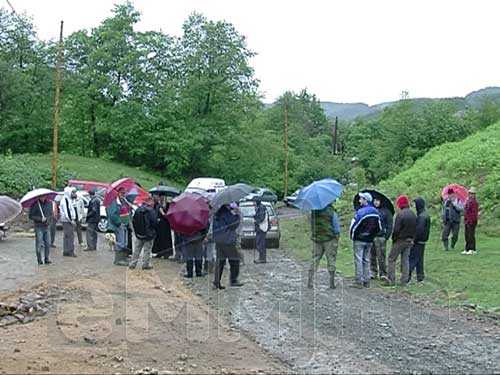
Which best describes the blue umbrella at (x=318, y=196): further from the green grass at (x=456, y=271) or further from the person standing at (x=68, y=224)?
the person standing at (x=68, y=224)

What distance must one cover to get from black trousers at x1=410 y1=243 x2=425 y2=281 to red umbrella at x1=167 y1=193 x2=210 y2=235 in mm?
4599

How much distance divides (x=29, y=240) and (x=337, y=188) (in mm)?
13843

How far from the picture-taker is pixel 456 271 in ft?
53.2

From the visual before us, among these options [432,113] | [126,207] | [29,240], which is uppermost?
[432,113]

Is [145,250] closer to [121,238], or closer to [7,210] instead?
[121,238]

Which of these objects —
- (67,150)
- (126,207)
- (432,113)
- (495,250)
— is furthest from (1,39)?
(495,250)

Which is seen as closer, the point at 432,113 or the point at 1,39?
the point at 432,113

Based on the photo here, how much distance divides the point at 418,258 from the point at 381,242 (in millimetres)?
828

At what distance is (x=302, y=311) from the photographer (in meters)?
12.1

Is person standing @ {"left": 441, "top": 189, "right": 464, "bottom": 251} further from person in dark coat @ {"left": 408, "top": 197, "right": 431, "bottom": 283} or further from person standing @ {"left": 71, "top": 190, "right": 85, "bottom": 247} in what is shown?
person standing @ {"left": 71, "top": 190, "right": 85, "bottom": 247}

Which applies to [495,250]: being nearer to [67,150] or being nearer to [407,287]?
[407,287]

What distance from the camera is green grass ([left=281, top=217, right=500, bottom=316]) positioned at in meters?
13.6

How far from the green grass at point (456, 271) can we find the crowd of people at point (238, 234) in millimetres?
480

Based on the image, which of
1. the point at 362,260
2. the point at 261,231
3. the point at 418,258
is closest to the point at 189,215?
the point at 261,231
